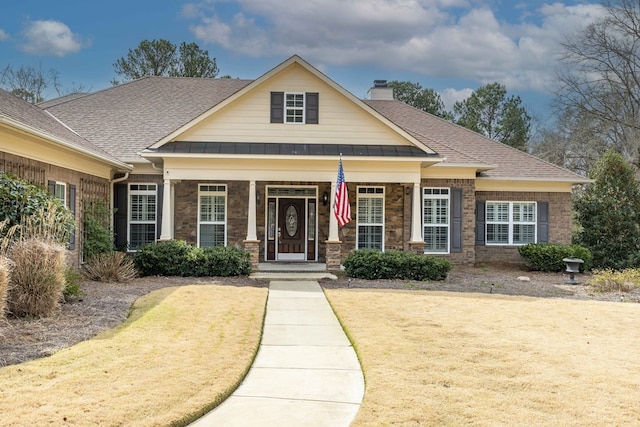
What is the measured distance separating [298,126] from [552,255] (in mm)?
9292

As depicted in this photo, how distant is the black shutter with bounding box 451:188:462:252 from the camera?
19594 mm

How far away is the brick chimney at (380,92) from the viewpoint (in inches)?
1016

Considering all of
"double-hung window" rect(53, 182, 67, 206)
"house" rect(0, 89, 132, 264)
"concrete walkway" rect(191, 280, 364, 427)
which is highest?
"house" rect(0, 89, 132, 264)

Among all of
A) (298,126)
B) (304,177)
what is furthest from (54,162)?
(298,126)

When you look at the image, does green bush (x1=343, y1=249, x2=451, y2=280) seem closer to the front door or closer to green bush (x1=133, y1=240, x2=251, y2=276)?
green bush (x1=133, y1=240, x2=251, y2=276)

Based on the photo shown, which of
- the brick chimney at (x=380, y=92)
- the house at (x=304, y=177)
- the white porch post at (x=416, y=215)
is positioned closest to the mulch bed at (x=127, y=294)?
the white porch post at (x=416, y=215)

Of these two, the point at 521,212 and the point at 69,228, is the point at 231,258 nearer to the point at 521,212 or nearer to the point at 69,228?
the point at 69,228

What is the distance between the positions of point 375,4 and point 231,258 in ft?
44.5

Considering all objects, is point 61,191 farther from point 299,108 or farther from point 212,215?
point 299,108

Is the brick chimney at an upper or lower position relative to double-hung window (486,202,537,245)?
upper

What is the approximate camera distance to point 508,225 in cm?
2072

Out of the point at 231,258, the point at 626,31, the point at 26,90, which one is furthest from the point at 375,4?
the point at 26,90

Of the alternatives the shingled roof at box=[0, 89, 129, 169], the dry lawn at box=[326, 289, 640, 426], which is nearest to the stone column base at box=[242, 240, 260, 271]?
the shingled roof at box=[0, 89, 129, 169]

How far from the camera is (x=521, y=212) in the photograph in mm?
20812
